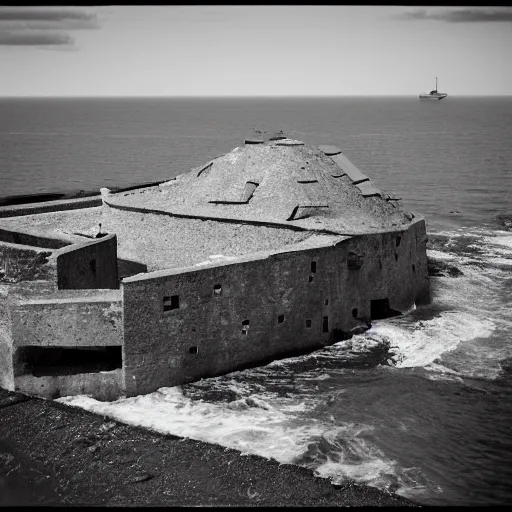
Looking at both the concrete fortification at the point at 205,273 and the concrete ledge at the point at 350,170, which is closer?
the concrete fortification at the point at 205,273

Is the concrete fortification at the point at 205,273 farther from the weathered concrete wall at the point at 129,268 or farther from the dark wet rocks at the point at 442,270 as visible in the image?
the dark wet rocks at the point at 442,270

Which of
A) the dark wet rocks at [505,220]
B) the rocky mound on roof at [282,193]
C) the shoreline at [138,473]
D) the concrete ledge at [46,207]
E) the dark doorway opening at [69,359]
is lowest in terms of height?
the shoreline at [138,473]

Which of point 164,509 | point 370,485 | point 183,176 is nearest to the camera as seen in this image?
point 164,509

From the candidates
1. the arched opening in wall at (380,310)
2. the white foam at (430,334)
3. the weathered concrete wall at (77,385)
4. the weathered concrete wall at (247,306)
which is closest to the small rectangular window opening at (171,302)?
the weathered concrete wall at (247,306)

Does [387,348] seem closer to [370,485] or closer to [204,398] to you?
[204,398]

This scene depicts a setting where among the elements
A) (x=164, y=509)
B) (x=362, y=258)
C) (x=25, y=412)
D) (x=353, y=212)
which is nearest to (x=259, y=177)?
(x=353, y=212)

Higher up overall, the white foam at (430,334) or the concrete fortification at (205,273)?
the concrete fortification at (205,273)

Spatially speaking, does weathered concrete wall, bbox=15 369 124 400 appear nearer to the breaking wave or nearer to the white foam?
the breaking wave

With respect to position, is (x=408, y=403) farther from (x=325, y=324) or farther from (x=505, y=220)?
(x=505, y=220)
